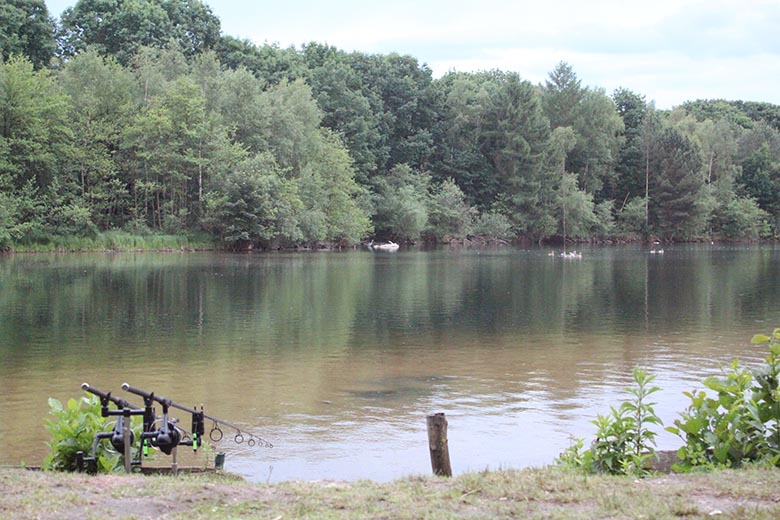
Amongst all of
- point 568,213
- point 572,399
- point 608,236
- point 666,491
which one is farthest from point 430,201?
point 666,491

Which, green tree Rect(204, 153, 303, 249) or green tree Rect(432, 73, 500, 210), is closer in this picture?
green tree Rect(204, 153, 303, 249)

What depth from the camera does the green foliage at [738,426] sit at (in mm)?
8797

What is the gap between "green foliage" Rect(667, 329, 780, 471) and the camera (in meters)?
8.80

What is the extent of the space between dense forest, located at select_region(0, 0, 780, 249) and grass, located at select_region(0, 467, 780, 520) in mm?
58987

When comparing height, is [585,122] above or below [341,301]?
above

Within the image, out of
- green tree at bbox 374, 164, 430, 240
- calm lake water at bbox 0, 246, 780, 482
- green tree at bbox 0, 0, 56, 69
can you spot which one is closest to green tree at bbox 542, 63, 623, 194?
green tree at bbox 374, 164, 430, 240

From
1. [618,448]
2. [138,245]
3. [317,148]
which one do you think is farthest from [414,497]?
[317,148]

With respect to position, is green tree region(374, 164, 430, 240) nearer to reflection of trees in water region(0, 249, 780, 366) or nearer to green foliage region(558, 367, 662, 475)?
reflection of trees in water region(0, 249, 780, 366)

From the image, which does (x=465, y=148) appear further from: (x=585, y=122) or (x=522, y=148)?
(x=585, y=122)

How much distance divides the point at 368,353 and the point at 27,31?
72.0 meters

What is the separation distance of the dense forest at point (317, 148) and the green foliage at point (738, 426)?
60.3 metres

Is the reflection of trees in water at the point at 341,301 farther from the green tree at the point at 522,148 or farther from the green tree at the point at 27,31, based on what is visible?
the green tree at the point at 522,148

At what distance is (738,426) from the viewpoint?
8.95m

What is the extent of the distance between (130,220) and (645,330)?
5719cm
